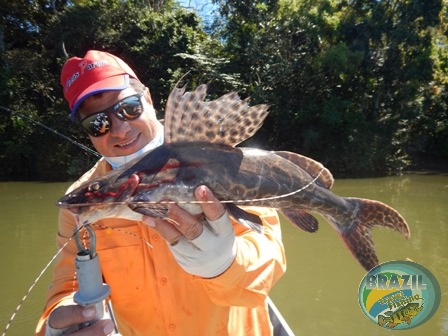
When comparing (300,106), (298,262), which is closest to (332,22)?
(300,106)

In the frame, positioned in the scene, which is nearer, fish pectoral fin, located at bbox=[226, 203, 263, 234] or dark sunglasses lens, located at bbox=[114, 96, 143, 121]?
fish pectoral fin, located at bbox=[226, 203, 263, 234]

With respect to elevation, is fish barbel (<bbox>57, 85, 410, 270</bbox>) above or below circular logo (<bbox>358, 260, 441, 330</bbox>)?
above

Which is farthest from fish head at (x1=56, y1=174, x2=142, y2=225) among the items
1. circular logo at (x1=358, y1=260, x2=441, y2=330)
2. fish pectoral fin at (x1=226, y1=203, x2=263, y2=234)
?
circular logo at (x1=358, y1=260, x2=441, y2=330)

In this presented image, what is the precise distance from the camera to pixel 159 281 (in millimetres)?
2299

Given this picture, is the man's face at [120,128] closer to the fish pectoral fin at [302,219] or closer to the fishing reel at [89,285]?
the fishing reel at [89,285]

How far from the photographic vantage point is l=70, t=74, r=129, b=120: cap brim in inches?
91.0

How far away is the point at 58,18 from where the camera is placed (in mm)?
21203

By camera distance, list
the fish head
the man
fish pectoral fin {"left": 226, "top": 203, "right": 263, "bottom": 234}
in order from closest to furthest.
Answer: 1. the fish head
2. fish pectoral fin {"left": 226, "top": 203, "right": 263, "bottom": 234}
3. the man

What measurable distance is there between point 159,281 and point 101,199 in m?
0.70

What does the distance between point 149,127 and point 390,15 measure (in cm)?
2047

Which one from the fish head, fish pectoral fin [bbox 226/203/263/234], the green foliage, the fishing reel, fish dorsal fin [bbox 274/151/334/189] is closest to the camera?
the fishing reel

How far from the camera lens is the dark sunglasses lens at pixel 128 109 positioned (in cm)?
227

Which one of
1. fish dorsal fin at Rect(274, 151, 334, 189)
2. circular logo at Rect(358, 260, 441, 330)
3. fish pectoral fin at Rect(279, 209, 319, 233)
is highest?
fish dorsal fin at Rect(274, 151, 334, 189)

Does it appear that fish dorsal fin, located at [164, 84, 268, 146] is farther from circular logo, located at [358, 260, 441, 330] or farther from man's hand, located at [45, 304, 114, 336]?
circular logo, located at [358, 260, 441, 330]
